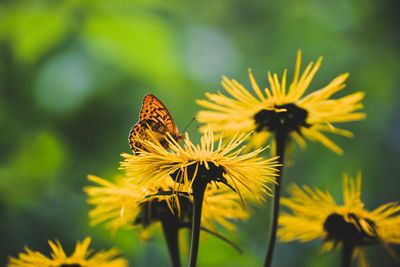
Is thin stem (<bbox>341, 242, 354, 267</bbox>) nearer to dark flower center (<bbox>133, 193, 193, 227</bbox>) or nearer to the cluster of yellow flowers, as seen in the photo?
the cluster of yellow flowers

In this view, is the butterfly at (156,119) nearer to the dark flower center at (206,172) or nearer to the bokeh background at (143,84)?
the dark flower center at (206,172)

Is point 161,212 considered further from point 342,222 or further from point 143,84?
point 143,84

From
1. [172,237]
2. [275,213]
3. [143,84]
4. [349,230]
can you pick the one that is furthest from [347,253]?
[143,84]

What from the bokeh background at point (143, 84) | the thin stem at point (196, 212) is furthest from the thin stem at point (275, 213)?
the bokeh background at point (143, 84)

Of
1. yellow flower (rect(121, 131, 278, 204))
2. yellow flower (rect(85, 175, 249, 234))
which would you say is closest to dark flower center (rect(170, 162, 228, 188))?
yellow flower (rect(121, 131, 278, 204))

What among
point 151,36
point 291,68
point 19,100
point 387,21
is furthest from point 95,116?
point 387,21

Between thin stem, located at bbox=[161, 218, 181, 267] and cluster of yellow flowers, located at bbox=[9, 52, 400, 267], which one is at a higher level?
cluster of yellow flowers, located at bbox=[9, 52, 400, 267]
